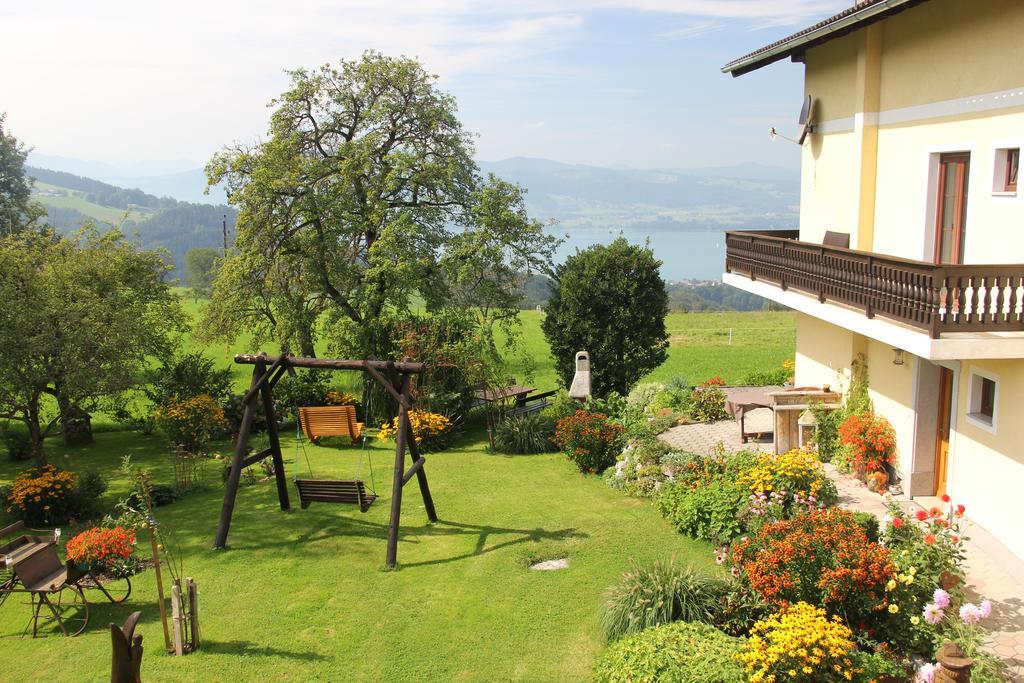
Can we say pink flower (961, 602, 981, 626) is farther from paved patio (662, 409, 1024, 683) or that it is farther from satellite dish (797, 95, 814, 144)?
satellite dish (797, 95, 814, 144)

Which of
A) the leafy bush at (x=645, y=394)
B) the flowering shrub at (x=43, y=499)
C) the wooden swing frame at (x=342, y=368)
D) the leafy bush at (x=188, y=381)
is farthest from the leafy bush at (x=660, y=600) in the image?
the leafy bush at (x=188, y=381)

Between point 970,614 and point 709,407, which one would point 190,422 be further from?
point 970,614

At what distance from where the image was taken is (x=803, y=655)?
7691 mm

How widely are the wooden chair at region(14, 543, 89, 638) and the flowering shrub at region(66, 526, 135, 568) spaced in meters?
0.34

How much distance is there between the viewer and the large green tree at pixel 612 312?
2261cm

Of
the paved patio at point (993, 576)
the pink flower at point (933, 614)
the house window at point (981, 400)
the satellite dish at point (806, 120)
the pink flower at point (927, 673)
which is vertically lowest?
the paved patio at point (993, 576)

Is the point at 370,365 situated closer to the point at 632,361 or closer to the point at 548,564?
the point at 548,564

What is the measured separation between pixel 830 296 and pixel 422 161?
12668mm

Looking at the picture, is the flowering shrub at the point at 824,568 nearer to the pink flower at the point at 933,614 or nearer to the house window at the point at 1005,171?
the pink flower at the point at 933,614

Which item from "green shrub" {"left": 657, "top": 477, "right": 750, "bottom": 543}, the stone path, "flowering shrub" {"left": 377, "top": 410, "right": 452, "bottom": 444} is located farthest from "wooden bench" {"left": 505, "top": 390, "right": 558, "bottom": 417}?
the stone path

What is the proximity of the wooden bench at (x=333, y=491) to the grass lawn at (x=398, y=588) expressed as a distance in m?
0.63

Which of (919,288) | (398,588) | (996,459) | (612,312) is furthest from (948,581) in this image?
(612,312)

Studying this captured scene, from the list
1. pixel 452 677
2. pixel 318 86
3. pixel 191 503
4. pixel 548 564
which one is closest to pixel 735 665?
pixel 452 677

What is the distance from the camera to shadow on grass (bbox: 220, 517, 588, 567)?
42.8ft
